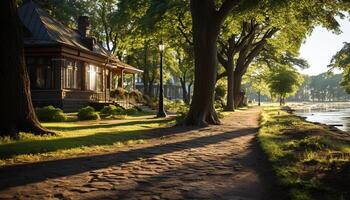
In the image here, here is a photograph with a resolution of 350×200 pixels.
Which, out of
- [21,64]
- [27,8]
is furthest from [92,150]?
[27,8]

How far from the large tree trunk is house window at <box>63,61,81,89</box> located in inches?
664

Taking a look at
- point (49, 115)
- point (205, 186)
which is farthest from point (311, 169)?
point (49, 115)

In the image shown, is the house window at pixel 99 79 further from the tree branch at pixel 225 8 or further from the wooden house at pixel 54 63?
the tree branch at pixel 225 8

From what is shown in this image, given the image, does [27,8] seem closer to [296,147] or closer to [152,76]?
[296,147]

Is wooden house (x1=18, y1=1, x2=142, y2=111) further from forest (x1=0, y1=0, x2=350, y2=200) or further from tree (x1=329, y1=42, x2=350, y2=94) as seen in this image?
tree (x1=329, y1=42, x2=350, y2=94)

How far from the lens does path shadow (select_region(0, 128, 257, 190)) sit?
6.73 meters

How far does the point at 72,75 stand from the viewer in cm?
2992

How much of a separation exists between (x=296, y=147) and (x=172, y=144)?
3.55 metres

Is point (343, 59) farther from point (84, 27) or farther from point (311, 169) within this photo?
point (311, 169)

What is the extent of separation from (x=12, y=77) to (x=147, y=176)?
634cm

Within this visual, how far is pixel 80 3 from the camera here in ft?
167

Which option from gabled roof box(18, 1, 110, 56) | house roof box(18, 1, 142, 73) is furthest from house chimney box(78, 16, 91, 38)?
gabled roof box(18, 1, 110, 56)

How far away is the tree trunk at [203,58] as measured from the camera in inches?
711

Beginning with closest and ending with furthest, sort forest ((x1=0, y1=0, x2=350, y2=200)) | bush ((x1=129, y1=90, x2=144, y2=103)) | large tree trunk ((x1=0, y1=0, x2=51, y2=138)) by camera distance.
Answer: forest ((x1=0, y1=0, x2=350, y2=200)), large tree trunk ((x1=0, y1=0, x2=51, y2=138)), bush ((x1=129, y1=90, x2=144, y2=103))
